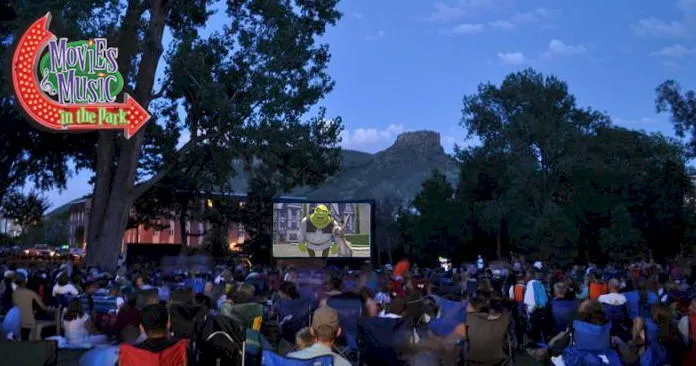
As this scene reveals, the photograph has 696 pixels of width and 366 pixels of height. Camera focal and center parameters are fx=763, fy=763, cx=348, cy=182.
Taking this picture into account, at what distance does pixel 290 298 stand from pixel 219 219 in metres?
40.3

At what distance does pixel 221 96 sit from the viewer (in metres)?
23.2

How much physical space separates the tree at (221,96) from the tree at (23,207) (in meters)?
10.4

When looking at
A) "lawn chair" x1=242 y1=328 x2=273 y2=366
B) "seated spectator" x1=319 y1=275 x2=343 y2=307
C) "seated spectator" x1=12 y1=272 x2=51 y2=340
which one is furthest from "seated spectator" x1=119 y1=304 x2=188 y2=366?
"seated spectator" x1=12 y1=272 x2=51 y2=340

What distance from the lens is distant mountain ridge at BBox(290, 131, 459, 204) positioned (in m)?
149

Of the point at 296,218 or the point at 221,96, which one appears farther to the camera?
the point at 296,218

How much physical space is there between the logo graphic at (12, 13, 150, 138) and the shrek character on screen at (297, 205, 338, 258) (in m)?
12.0

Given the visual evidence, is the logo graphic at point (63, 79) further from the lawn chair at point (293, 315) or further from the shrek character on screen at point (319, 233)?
the shrek character on screen at point (319, 233)

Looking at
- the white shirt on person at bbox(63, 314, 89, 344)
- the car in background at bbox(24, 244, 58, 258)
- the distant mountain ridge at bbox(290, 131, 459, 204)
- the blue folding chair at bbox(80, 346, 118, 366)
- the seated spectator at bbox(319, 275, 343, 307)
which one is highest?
the distant mountain ridge at bbox(290, 131, 459, 204)

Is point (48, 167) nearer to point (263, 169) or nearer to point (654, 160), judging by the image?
point (263, 169)

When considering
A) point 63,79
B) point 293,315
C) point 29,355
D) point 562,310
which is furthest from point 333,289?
point 63,79

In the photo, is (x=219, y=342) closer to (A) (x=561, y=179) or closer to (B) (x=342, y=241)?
(B) (x=342, y=241)

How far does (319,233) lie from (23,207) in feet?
46.5

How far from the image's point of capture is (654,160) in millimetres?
49156

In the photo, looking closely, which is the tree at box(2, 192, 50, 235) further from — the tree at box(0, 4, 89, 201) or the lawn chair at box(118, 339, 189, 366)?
the lawn chair at box(118, 339, 189, 366)
